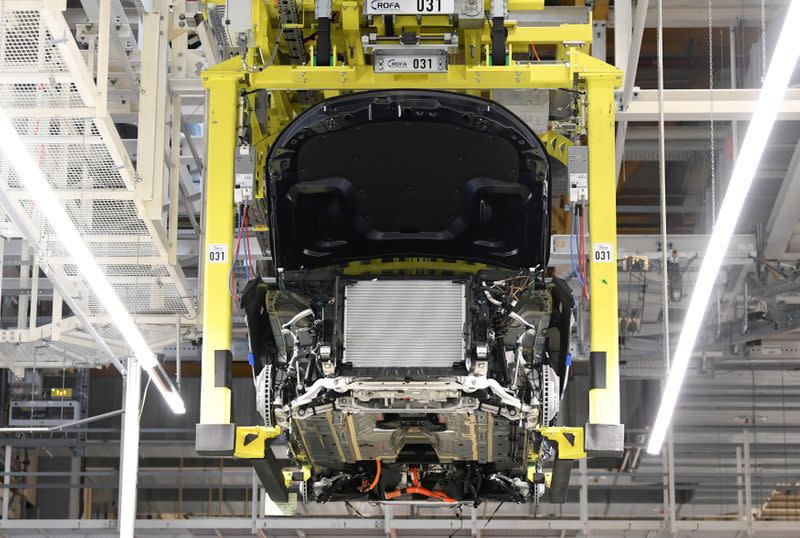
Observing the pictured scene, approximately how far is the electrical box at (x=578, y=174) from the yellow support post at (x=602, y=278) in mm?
28

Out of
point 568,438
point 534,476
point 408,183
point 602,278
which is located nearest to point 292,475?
point 534,476

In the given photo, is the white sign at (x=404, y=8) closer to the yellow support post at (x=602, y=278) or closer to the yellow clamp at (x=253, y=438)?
the yellow support post at (x=602, y=278)

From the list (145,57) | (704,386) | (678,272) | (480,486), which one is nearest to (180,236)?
(145,57)

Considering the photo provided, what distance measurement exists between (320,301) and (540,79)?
1.75 meters

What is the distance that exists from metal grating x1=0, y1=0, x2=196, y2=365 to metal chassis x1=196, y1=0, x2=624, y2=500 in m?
1.12

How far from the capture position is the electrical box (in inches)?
324

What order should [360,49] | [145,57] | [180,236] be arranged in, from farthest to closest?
1. [180,236]
2. [145,57]
3. [360,49]

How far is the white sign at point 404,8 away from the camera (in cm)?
777

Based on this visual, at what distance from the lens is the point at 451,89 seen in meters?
8.12

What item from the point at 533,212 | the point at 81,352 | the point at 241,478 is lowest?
the point at 241,478

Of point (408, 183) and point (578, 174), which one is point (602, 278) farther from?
point (408, 183)

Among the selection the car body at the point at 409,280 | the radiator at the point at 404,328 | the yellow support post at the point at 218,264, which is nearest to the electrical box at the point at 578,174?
the car body at the point at 409,280

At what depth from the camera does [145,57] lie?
Result: 10.7 m

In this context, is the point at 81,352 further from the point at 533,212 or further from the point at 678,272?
the point at 533,212
